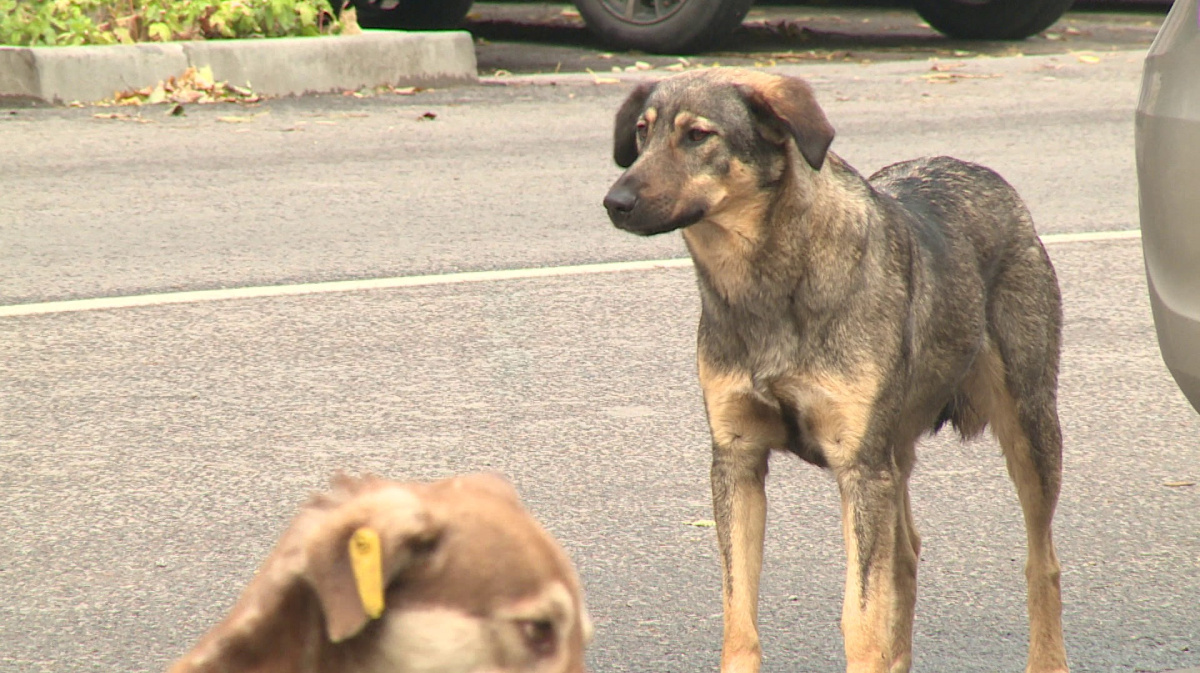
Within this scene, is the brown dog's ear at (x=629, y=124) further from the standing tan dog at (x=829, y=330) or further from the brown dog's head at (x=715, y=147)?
the brown dog's head at (x=715, y=147)

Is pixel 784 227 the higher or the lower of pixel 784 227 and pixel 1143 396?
the higher

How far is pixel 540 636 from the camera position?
4.77ft

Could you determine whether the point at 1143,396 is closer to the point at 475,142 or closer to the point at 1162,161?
the point at 1162,161

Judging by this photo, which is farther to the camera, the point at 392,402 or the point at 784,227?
the point at 392,402

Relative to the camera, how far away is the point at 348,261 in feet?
23.7

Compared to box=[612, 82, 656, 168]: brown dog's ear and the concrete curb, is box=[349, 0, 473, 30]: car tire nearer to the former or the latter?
the concrete curb

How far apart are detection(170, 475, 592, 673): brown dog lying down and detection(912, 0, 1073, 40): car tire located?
1408cm

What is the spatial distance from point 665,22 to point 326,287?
6944 millimetres

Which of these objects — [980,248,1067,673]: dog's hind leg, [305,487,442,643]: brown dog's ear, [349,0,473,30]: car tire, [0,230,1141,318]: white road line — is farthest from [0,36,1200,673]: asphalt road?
[349,0,473,30]: car tire

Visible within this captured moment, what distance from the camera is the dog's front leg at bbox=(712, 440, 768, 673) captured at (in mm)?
3416

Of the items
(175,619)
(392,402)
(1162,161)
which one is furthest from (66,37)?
(1162,161)

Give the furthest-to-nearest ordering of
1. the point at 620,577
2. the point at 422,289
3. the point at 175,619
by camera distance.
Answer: the point at 422,289
the point at 620,577
the point at 175,619

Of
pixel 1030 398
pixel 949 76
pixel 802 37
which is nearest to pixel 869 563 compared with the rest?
pixel 1030 398

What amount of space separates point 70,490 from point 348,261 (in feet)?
8.84
